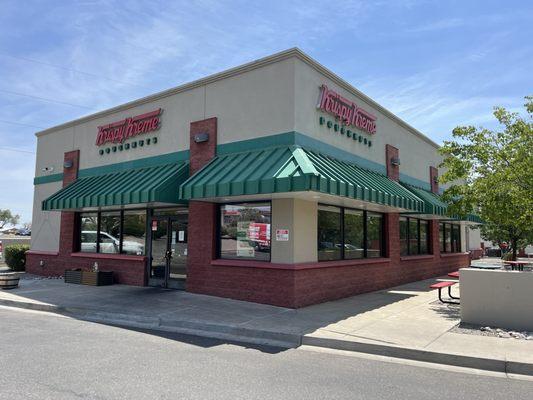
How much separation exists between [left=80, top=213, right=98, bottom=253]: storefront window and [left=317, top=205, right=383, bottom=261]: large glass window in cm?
931

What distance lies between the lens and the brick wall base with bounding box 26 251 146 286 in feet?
48.6

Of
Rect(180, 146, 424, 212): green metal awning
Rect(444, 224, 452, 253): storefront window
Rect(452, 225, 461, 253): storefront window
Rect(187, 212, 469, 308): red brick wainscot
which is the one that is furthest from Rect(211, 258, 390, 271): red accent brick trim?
Rect(452, 225, 461, 253): storefront window

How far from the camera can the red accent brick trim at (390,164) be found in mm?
16672

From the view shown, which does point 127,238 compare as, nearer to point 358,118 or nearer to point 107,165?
point 107,165

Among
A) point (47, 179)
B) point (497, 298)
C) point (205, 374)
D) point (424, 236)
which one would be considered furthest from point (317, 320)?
point (47, 179)

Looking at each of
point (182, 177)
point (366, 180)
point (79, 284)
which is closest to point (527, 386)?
point (366, 180)

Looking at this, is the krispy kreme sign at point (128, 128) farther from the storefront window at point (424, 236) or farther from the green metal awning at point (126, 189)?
the storefront window at point (424, 236)

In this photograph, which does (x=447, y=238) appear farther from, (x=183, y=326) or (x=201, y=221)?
(x=183, y=326)

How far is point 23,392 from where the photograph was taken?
5188mm

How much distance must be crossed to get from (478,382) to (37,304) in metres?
10.7

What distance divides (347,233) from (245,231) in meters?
3.59

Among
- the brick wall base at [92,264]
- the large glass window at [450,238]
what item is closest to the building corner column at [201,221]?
the brick wall base at [92,264]

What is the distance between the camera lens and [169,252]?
553 inches

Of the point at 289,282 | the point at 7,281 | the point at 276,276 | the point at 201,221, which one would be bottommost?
the point at 7,281
